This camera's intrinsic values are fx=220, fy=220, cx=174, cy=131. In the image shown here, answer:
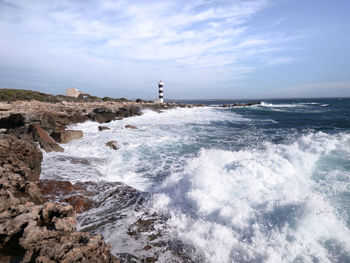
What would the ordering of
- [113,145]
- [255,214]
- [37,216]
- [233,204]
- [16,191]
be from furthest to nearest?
[113,145] < [233,204] < [255,214] < [16,191] < [37,216]

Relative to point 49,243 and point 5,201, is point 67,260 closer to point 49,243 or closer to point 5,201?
point 49,243

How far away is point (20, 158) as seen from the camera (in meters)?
4.16

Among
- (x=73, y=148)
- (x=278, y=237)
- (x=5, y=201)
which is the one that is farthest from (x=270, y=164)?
(x=73, y=148)

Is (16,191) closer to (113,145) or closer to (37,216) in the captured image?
(37,216)

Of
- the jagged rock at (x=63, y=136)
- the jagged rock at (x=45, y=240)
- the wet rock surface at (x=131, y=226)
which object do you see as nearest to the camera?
the jagged rock at (x=45, y=240)

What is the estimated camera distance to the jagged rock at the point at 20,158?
3893 millimetres

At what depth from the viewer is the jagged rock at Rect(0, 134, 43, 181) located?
3.89 meters

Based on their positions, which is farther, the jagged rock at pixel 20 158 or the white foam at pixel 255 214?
the jagged rock at pixel 20 158

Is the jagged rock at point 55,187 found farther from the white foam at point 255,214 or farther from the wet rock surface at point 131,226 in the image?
the white foam at point 255,214

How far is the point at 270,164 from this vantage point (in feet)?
17.4

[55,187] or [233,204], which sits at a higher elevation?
[55,187]

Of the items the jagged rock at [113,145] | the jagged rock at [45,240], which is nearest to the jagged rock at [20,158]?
the jagged rock at [45,240]

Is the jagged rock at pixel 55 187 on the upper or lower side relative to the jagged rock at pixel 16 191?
lower

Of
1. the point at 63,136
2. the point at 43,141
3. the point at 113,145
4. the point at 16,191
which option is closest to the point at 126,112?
the point at 63,136
